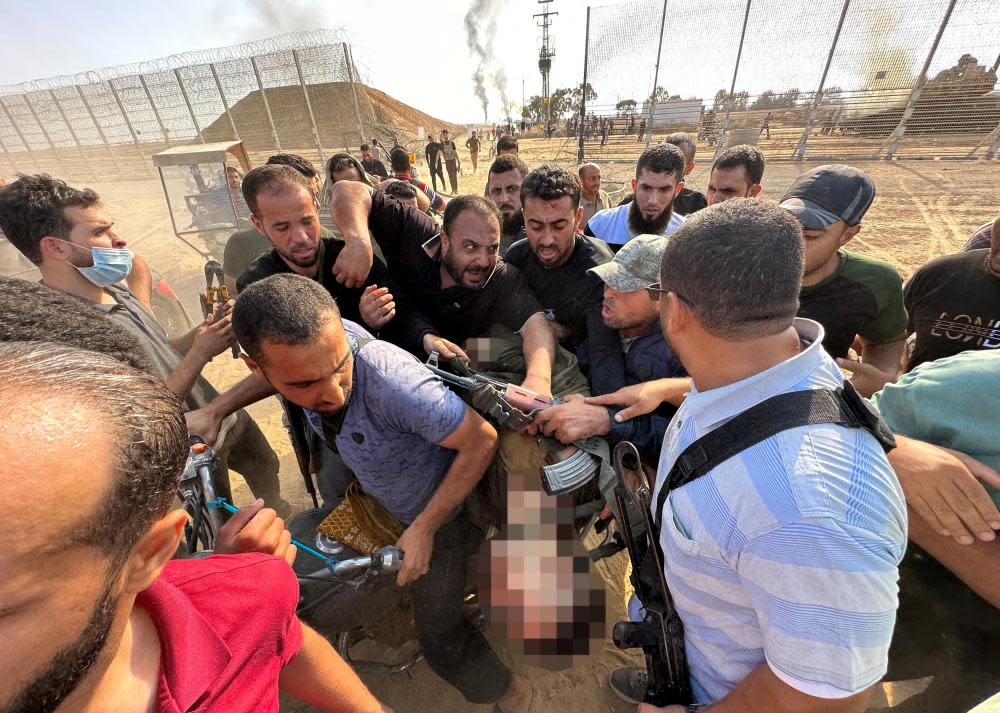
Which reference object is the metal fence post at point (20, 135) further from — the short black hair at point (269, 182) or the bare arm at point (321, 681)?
the bare arm at point (321, 681)

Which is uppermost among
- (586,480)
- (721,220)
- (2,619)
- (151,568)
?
(721,220)

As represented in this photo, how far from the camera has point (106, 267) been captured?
2.35 metres

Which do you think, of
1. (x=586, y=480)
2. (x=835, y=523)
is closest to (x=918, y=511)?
(x=835, y=523)

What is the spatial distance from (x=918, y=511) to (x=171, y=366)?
11.0 ft

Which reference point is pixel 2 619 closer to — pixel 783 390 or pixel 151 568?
pixel 151 568

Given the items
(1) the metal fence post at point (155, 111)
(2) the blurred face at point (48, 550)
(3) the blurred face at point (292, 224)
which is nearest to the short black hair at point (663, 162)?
(3) the blurred face at point (292, 224)

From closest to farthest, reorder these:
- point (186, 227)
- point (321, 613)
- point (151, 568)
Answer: point (151, 568) → point (321, 613) → point (186, 227)

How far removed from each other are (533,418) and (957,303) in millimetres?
2493

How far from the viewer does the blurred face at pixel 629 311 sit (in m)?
2.04

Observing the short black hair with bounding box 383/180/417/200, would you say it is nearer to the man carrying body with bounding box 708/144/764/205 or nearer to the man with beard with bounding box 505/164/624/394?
the man with beard with bounding box 505/164/624/394

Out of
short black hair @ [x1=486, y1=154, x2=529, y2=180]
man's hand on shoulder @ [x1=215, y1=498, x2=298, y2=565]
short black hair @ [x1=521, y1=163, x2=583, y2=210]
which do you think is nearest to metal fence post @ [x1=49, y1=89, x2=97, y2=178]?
short black hair @ [x1=486, y1=154, x2=529, y2=180]

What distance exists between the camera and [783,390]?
3.46ft

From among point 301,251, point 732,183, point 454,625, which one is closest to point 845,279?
point 732,183

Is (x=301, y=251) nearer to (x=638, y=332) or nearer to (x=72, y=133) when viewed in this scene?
(x=638, y=332)
